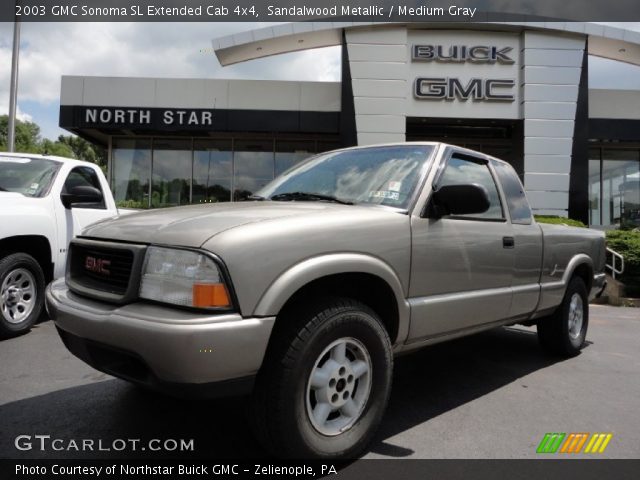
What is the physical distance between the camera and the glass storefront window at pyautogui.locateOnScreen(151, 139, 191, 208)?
17859mm

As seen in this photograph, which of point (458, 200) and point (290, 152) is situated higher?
point (290, 152)

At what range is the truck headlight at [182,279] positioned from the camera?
209 centimetres

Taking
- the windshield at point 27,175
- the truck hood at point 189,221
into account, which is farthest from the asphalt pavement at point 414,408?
the windshield at point 27,175

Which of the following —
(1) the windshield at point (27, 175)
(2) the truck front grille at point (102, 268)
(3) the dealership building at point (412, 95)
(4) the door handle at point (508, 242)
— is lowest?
(2) the truck front grille at point (102, 268)

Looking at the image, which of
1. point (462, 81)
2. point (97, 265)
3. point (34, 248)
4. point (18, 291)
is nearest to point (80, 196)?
point (34, 248)

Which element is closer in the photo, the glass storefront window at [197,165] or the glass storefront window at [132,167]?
the glass storefront window at [197,165]

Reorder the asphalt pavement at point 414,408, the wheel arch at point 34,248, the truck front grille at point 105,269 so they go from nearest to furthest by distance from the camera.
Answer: the truck front grille at point 105,269 < the asphalt pavement at point 414,408 < the wheel arch at point 34,248

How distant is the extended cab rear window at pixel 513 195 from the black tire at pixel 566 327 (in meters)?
1.13

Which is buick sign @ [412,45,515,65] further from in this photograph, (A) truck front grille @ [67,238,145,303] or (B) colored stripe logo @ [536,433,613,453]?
(A) truck front grille @ [67,238,145,303]

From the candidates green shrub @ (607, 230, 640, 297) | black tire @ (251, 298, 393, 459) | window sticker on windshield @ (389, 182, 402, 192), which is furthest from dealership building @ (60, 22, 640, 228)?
black tire @ (251, 298, 393, 459)

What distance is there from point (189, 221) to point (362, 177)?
1.36 metres

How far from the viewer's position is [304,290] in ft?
7.98

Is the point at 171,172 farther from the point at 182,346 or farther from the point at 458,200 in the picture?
the point at 182,346

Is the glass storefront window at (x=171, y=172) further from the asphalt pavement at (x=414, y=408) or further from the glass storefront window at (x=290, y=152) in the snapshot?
the asphalt pavement at (x=414, y=408)
